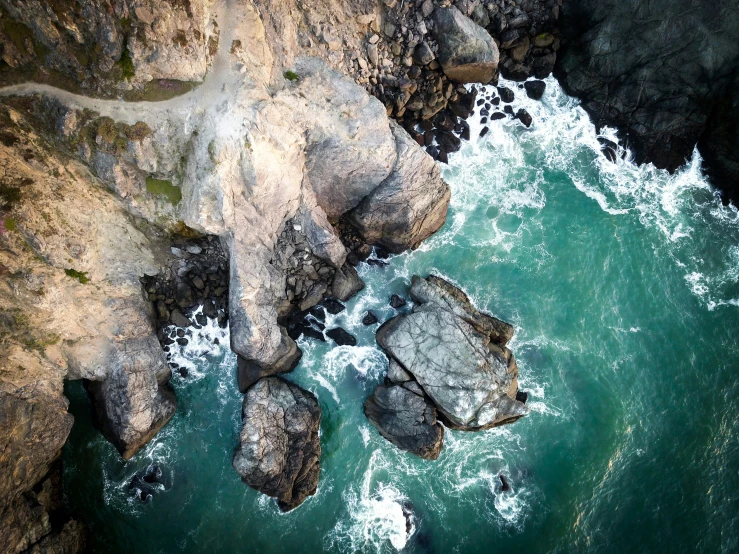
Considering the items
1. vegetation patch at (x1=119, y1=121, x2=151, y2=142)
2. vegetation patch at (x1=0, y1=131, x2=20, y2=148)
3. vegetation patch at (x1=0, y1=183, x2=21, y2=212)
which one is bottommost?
vegetation patch at (x1=0, y1=183, x2=21, y2=212)

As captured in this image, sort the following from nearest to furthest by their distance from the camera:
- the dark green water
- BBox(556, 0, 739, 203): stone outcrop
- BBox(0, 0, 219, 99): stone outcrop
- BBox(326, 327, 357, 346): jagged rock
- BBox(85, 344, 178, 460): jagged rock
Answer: BBox(0, 0, 219, 99): stone outcrop → BBox(85, 344, 178, 460): jagged rock → the dark green water → BBox(556, 0, 739, 203): stone outcrop → BBox(326, 327, 357, 346): jagged rock

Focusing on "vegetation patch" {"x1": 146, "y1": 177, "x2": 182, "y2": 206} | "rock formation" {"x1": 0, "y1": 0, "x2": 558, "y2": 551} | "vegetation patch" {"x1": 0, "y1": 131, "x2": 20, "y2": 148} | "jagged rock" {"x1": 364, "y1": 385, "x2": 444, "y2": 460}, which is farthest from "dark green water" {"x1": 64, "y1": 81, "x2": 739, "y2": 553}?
"vegetation patch" {"x1": 0, "y1": 131, "x2": 20, "y2": 148}

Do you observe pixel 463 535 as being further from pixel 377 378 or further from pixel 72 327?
pixel 72 327

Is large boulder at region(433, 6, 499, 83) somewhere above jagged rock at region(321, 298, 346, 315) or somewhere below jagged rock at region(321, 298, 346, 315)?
above

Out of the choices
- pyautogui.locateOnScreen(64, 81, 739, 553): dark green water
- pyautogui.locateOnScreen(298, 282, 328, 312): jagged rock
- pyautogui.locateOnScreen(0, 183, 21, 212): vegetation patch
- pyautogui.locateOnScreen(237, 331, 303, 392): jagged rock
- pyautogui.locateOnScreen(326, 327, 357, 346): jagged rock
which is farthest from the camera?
pyautogui.locateOnScreen(326, 327, 357, 346): jagged rock

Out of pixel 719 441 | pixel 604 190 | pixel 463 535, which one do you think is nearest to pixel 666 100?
pixel 604 190

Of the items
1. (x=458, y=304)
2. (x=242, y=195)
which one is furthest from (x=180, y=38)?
(x=458, y=304)

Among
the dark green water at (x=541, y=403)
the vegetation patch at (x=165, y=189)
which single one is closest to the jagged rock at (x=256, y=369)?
the dark green water at (x=541, y=403)

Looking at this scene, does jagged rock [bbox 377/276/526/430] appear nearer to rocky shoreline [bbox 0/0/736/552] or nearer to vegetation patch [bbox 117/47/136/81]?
rocky shoreline [bbox 0/0/736/552]

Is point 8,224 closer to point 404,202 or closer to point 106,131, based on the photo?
point 106,131
